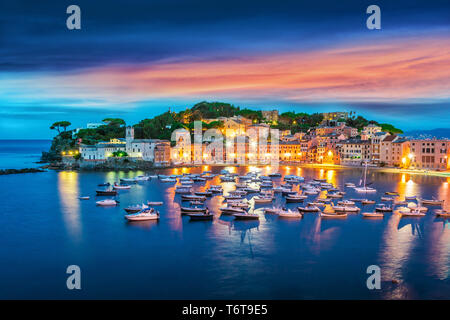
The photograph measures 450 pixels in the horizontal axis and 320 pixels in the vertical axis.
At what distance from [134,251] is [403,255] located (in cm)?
1023

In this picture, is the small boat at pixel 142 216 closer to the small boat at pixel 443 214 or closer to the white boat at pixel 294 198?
the white boat at pixel 294 198

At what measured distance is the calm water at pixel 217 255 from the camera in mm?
11273

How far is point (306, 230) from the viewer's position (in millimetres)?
17797

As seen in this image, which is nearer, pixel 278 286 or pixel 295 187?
pixel 278 286

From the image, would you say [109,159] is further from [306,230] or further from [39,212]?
[306,230]

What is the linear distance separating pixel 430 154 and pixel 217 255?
130 feet

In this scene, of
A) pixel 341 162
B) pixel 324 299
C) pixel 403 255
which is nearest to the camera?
pixel 324 299

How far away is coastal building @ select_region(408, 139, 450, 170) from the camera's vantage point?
144 feet

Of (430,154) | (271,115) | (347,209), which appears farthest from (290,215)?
(271,115)

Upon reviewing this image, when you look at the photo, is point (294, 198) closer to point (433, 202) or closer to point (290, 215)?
point (290, 215)

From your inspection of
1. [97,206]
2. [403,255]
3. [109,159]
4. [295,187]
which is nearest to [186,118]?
[109,159]

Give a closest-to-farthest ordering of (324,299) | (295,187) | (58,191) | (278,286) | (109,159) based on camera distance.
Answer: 1. (324,299)
2. (278,286)
3. (58,191)
4. (295,187)
5. (109,159)

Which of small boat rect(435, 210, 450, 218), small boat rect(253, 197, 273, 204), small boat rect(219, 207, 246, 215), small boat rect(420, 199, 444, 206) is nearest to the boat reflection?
small boat rect(219, 207, 246, 215)

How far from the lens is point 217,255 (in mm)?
14195
